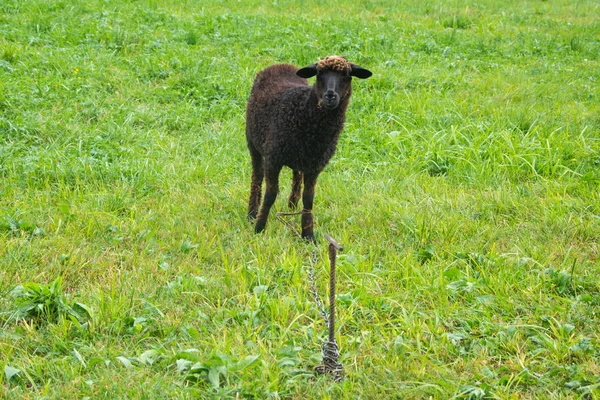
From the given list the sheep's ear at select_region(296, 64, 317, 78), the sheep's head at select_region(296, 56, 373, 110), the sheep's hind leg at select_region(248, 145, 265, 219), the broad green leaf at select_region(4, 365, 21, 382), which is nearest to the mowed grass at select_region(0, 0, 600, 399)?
the broad green leaf at select_region(4, 365, 21, 382)

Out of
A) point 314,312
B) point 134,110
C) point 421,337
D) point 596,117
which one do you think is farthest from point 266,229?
point 596,117

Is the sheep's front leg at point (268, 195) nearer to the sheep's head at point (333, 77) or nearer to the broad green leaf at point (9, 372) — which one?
the sheep's head at point (333, 77)

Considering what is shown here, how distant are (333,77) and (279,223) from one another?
149 centimetres

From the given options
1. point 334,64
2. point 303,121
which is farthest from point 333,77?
point 303,121

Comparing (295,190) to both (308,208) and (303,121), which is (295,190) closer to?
(308,208)

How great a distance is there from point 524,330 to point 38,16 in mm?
9343

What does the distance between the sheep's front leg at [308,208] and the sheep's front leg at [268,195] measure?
0.26m

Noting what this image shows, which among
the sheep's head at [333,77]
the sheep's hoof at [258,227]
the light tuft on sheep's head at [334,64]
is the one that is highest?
the light tuft on sheep's head at [334,64]

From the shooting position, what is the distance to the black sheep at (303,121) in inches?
207

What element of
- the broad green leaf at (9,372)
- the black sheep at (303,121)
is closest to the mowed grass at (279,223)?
the broad green leaf at (9,372)

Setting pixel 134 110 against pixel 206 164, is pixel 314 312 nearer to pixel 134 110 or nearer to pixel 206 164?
pixel 206 164

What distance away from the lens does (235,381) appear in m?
3.72

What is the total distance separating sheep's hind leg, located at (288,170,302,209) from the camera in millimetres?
6279

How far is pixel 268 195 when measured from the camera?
583 cm
